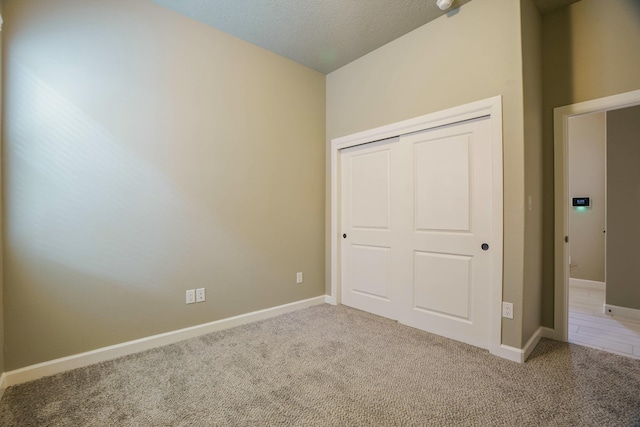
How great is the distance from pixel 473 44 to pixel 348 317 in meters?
2.79

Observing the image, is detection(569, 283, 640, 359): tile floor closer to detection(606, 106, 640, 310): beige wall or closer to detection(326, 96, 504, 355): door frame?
detection(606, 106, 640, 310): beige wall

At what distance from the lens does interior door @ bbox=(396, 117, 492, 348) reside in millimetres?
2336

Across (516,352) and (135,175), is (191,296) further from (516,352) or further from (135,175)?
(516,352)

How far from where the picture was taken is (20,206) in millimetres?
1878

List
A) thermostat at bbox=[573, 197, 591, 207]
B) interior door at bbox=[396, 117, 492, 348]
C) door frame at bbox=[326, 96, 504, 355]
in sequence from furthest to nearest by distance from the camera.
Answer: thermostat at bbox=[573, 197, 591, 207] < interior door at bbox=[396, 117, 492, 348] < door frame at bbox=[326, 96, 504, 355]

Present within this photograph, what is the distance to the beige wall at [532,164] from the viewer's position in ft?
7.13

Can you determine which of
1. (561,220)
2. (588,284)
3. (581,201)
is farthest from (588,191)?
(561,220)

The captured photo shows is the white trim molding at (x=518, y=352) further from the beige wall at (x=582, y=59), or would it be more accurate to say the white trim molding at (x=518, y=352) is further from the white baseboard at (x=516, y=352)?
the beige wall at (x=582, y=59)

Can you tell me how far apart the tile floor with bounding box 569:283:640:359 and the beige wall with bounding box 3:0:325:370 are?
2.83m

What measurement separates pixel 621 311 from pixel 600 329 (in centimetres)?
71

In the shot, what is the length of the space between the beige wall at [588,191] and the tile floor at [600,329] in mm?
984

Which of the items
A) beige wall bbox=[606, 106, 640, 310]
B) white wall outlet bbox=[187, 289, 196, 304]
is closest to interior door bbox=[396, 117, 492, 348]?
white wall outlet bbox=[187, 289, 196, 304]

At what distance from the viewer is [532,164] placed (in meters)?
2.30

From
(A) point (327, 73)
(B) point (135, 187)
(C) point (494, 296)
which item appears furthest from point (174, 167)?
(C) point (494, 296)
